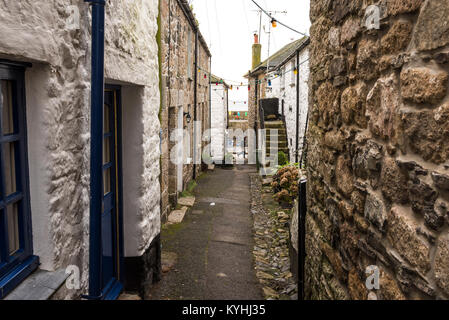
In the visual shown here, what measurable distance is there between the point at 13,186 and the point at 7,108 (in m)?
0.47

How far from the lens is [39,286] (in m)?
2.49

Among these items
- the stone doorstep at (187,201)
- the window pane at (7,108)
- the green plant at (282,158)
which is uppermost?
the window pane at (7,108)

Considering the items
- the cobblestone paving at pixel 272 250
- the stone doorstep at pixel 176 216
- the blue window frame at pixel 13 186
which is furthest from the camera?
the stone doorstep at pixel 176 216

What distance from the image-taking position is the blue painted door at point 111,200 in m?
4.19

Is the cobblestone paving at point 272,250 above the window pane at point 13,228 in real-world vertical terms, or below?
below

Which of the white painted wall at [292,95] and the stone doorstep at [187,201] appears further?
the white painted wall at [292,95]

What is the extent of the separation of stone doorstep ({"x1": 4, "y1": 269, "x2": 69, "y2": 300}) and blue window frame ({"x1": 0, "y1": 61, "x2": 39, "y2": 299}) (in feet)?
0.13

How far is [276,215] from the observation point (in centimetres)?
936

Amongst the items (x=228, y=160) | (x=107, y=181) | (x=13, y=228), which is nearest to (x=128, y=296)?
(x=107, y=181)

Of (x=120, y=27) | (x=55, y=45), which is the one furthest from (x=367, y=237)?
(x=120, y=27)

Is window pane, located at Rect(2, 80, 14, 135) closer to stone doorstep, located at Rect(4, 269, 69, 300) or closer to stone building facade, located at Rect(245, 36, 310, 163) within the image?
stone doorstep, located at Rect(4, 269, 69, 300)

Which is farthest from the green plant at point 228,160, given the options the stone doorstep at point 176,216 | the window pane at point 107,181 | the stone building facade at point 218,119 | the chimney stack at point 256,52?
the window pane at point 107,181

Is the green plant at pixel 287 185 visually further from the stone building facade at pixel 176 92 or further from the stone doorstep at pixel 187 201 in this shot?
the stone building facade at pixel 176 92

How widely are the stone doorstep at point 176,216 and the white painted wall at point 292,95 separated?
14.9 ft
